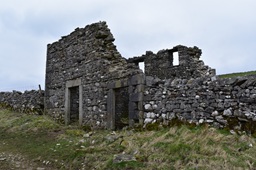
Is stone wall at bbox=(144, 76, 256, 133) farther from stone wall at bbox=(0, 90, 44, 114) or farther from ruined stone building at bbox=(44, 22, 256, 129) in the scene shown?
stone wall at bbox=(0, 90, 44, 114)

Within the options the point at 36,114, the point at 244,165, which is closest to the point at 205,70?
the point at 36,114

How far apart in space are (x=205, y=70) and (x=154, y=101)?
24.9 feet

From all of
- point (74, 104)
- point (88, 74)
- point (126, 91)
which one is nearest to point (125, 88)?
point (126, 91)

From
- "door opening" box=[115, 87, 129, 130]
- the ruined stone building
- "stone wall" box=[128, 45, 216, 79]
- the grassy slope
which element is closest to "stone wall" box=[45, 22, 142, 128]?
the ruined stone building

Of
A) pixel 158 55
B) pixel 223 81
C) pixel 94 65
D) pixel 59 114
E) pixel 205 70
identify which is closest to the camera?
pixel 223 81

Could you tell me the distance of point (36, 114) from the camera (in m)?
14.6

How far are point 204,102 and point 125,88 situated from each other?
496 centimetres

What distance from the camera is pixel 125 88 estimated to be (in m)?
12.2

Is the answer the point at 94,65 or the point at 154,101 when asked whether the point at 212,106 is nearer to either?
the point at 154,101

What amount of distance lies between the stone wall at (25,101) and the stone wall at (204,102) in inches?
308

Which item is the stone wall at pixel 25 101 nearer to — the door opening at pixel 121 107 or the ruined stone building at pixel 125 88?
the ruined stone building at pixel 125 88

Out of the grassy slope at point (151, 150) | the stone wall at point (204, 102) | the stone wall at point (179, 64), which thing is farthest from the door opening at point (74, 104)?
the stone wall at point (179, 64)

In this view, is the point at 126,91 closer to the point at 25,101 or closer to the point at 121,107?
the point at 121,107

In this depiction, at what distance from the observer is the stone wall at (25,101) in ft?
49.3
